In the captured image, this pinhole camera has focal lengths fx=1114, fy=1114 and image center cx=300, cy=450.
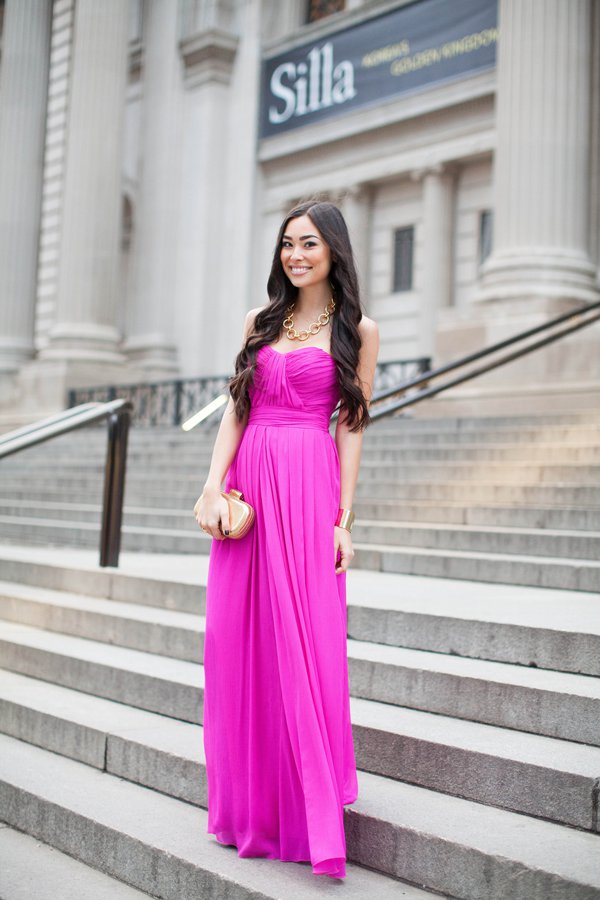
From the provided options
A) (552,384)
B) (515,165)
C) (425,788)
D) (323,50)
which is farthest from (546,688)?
(323,50)

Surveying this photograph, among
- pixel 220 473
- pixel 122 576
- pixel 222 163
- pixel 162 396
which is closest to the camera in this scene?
pixel 220 473

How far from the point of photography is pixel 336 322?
362cm

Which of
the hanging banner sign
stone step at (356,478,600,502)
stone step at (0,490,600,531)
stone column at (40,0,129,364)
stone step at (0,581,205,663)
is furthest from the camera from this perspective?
stone column at (40,0,129,364)

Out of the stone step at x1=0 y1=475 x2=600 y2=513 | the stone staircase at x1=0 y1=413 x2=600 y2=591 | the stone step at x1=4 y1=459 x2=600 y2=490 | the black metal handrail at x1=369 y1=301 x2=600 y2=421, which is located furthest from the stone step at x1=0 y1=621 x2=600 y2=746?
the stone step at x1=4 y1=459 x2=600 y2=490

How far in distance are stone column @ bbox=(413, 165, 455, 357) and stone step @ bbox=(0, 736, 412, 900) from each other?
1393 centimetres

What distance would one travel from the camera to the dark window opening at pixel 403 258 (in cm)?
1889

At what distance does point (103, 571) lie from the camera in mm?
6785

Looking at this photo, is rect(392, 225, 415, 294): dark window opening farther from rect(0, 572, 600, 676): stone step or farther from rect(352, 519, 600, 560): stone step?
rect(0, 572, 600, 676): stone step

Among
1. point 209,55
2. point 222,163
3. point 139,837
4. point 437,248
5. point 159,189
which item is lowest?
point 139,837

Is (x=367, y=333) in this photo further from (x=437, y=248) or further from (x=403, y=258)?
(x=403, y=258)

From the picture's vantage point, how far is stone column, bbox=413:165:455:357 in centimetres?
1798

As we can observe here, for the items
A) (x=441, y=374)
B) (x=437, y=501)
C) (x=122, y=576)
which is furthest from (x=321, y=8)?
(x=122, y=576)

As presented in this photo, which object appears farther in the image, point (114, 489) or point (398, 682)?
point (114, 489)

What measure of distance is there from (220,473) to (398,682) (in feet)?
4.43
